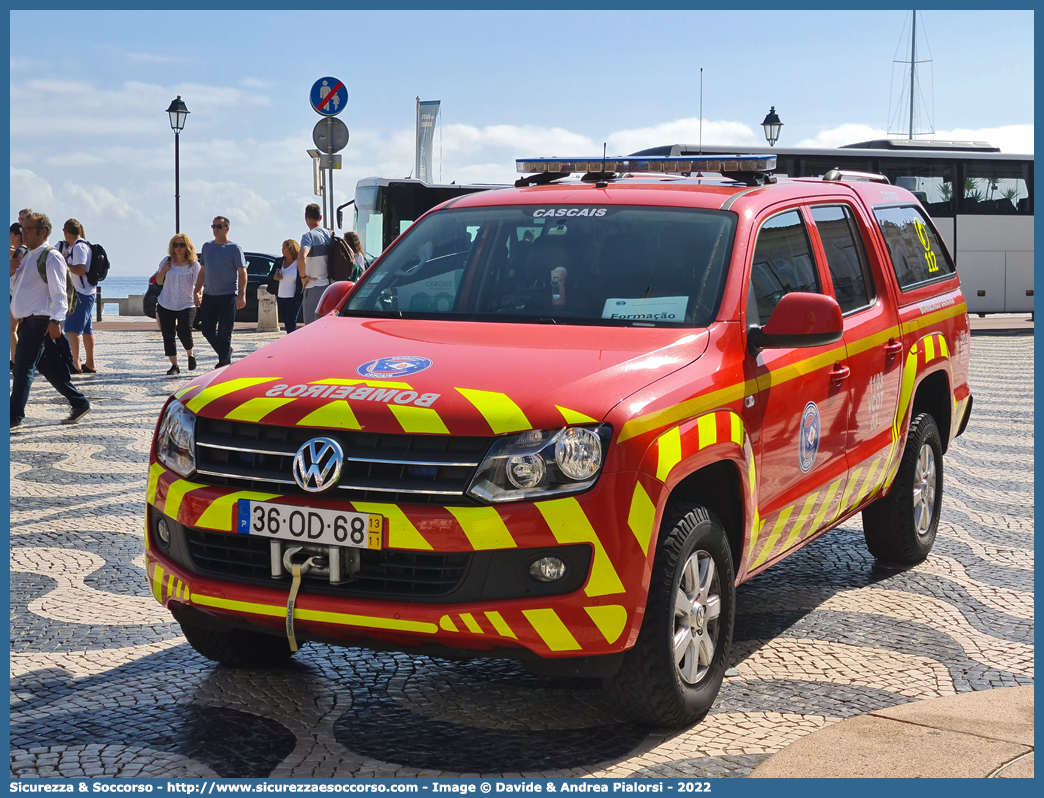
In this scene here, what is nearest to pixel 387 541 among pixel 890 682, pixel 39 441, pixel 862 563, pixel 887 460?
pixel 890 682

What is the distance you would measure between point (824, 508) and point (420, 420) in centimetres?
218

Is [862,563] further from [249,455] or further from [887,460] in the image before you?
[249,455]

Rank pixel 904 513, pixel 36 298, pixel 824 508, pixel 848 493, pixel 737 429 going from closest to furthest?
1. pixel 737 429
2. pixel 824 508
3. pixel 848 493
4. pixel 904 513
5. pixel 36 298

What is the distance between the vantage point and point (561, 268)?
4855mm

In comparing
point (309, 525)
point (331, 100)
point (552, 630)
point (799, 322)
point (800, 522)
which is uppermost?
point (331, 100)

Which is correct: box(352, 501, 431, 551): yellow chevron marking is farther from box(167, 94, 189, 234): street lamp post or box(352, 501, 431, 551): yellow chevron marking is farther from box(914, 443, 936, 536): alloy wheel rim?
box(167, 94, 189, 234): street lamp post

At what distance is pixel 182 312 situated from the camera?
14711 mm

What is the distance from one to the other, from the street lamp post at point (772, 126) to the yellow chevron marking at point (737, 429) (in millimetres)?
24527

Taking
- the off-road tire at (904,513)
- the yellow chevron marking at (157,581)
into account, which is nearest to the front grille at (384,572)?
the yellow chevron marking at (157,581)

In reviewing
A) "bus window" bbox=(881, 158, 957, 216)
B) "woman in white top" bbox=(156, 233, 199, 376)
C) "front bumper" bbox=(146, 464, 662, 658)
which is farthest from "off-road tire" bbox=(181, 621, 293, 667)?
"bus window" bbox=(881, 158, 957, 216)

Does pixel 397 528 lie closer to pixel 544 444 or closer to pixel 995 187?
pixel 544 444

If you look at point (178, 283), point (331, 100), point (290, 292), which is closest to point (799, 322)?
point (331, 100)

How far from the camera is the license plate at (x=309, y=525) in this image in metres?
3.64

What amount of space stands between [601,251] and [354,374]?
1.30 meters
